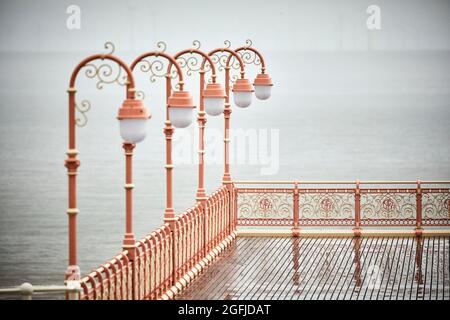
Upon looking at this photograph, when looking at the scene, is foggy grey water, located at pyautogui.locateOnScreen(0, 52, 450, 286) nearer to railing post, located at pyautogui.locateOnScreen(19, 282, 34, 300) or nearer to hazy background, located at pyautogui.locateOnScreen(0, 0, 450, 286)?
hazy background, located at pyautogui.locateOnScreen(0, 0, 450, 286)

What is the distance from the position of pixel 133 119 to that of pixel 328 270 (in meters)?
6.53

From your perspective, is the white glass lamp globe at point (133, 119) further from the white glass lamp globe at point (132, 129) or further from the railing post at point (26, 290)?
the railing post at point (26, 290)

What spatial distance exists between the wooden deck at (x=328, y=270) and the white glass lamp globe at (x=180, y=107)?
2.71 meters

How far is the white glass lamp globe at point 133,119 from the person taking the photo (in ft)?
53.8

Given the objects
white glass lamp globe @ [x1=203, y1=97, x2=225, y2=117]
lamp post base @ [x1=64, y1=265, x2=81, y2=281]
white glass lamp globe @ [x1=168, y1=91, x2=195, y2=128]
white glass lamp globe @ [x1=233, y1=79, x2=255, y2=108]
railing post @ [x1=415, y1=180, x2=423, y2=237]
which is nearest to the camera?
lamp post base @ [x1=64, y1=265, x2=81, y2=281]

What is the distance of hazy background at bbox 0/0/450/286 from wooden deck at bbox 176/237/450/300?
69.7 feet

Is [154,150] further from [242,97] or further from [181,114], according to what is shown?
[181,114]

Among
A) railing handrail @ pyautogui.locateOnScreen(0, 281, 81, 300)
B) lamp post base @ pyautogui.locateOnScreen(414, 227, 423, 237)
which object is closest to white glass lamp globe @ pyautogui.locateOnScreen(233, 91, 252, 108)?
lamp post base @ pyautogui.locateOnScreen(414, 227, 423, 237)

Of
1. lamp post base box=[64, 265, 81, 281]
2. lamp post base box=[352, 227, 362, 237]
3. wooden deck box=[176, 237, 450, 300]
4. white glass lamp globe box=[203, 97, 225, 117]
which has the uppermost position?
white glass lamp globe box=[203, 97, 225, 117]

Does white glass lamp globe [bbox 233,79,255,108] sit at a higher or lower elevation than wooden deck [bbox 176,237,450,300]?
higher

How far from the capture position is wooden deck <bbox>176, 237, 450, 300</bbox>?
19938 millimetres

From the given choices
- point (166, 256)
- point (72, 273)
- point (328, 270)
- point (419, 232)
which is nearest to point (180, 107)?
point (166, 256)

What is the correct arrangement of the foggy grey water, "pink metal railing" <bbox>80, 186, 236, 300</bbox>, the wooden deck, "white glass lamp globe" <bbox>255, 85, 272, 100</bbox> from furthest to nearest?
1. the foggy grey water
2. "white glass lamp globe" <bbox>255, 85, 272, 100</bbox>
3. the wooden deck
4. "pink metal railing" <bbox>80, 186, 236, 300</bbox>

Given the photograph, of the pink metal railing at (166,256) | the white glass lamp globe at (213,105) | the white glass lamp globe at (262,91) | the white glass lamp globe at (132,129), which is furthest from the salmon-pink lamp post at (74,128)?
the white glass lamp globe at (262,91)
